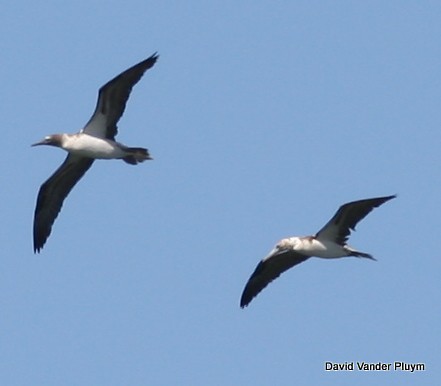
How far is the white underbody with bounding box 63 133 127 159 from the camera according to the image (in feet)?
79.5

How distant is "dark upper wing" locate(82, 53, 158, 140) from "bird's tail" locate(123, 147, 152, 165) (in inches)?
20.5

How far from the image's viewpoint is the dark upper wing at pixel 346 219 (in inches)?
899

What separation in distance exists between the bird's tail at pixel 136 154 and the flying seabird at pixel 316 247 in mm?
2888

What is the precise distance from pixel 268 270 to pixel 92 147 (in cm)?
393

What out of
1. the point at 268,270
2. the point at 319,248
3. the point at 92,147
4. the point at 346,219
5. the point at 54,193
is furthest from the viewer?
the point at 54,193

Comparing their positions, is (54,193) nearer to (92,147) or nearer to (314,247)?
(92,147)

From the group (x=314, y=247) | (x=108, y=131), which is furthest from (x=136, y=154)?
(x=314, y=247)

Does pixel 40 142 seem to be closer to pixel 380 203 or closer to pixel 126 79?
pixel 126 79

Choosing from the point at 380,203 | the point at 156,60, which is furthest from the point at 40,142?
the point at 380,203

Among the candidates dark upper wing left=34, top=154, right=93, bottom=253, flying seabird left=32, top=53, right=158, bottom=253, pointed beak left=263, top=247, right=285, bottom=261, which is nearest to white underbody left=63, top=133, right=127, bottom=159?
flying seabird left=32, top=53, right=158, bottom=253

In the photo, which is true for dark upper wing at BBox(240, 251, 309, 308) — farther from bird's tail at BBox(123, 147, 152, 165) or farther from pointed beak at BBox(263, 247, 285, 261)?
bird's tail at BBox(123, 147, 152, 165)

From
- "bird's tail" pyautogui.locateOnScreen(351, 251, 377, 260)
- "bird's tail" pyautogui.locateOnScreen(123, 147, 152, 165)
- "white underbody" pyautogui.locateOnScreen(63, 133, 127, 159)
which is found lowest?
"bird's tail" pyautogui.locateOnScreen(351, 251, 377, 260)

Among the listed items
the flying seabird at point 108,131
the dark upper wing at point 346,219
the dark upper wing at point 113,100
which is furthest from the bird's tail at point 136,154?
the dark upper wing at point 346,219

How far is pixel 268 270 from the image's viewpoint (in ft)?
83.7
